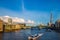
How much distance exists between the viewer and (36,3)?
34.7 ft

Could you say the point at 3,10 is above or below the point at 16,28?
above

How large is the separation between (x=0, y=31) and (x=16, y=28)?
2.29ft

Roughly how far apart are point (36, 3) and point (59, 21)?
1130 mm

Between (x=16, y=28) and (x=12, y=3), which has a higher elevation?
(x=12, y=3)

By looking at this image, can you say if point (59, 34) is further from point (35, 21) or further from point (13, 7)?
point (13, 7)

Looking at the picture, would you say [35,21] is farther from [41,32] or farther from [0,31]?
[0,31]

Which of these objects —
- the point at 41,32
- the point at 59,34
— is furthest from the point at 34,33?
the point at 59,34

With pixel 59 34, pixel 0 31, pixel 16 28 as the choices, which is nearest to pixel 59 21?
pixel 59 34

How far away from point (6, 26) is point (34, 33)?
1.22 metres

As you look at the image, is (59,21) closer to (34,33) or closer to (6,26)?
(34,33)

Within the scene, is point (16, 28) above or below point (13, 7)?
below

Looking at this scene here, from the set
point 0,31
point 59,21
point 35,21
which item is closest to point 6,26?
point 0,31

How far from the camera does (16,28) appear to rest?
10875 mm

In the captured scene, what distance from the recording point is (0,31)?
36.4ft
